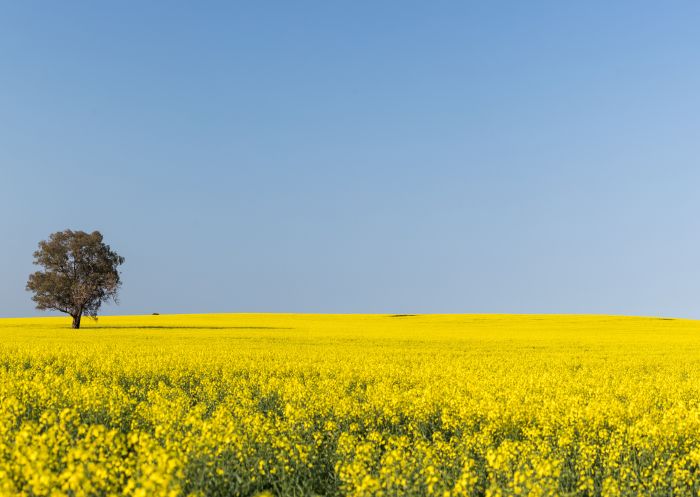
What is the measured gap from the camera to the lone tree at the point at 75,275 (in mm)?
63156

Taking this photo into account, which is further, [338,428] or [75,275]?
[75,275]

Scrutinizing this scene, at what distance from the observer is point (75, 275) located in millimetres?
64188

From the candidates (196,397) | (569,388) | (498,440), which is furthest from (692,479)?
(196,397)

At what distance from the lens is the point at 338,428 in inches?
455

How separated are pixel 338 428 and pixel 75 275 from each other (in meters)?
60.3

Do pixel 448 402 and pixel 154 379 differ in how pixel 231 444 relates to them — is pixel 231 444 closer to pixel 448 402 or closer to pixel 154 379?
pixel 448 402

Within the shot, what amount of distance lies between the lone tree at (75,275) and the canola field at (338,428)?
38.5 meters

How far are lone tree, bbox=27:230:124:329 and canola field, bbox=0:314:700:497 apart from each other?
38.5m

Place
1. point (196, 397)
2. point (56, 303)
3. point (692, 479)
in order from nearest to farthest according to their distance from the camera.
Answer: point (692, 479), point (196, 397), point (56, 303)

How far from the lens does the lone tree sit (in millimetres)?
63156

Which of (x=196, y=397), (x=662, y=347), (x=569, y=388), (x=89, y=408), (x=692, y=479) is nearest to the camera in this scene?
(x=692, y=479)

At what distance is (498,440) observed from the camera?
12.4m

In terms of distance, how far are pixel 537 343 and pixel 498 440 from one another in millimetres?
28679

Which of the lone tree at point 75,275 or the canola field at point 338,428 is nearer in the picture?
the canola field at point 338,428
